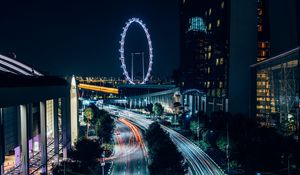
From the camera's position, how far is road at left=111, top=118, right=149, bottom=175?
3784 cm

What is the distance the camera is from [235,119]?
180 feet

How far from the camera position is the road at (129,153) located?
37.8 metres

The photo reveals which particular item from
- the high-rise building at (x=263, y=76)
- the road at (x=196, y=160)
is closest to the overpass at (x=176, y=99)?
the high-rise building at (x=263, y=76)

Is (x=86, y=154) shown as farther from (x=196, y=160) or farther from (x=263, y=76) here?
(x=263, y=76)

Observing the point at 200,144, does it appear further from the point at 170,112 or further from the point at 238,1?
the point at 170,112

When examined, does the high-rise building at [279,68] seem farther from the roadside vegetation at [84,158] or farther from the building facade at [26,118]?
the building facade at [26,118]

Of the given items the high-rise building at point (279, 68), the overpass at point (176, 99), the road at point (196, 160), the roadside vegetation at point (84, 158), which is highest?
the high-rise building at point (279, 68)

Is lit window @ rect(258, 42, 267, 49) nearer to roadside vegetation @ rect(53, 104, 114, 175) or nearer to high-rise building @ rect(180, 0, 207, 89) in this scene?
high-rise building @ rect(180, 0, 207, 89)

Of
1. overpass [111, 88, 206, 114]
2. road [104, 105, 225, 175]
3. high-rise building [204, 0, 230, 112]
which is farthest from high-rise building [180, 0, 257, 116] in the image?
road [104, 105, 225, 175]

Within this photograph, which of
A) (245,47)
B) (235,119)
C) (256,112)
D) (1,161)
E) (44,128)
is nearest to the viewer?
(1,161)

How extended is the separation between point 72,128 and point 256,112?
30.2 meters

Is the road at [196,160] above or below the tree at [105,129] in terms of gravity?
below

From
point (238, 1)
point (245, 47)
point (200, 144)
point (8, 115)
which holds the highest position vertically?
point (238, 1)

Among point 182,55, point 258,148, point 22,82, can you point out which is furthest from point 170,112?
point 22,82
